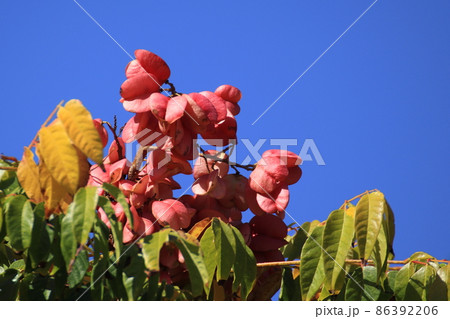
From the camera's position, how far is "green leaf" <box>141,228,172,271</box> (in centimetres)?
146

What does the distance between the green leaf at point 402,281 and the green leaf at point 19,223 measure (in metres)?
0.94

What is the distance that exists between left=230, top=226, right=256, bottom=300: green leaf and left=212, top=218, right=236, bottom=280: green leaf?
44 millimetres

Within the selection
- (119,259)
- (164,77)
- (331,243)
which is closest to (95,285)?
(119,259)

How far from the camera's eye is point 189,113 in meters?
1.95

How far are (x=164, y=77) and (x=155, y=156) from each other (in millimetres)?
266

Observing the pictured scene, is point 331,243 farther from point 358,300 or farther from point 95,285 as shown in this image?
point 95,285

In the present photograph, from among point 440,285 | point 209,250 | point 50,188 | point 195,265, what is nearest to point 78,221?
point 50,188

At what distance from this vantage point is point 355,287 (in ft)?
5.76

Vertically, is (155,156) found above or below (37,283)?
above

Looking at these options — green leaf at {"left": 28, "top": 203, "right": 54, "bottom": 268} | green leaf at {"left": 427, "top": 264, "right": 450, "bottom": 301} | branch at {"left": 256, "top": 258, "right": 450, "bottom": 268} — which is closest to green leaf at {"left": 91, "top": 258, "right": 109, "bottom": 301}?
green leaf at {"left": 28, "top": 203, "right": 54, "bottom": 268}

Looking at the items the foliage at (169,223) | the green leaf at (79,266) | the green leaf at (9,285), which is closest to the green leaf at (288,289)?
the foliage at (169,223)

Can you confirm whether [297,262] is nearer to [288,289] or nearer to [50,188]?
[288,289]

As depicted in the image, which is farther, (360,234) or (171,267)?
(171,267)

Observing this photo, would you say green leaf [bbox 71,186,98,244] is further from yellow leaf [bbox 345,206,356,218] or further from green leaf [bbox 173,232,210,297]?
yellow leaf [bbox 345,206,356,218]
